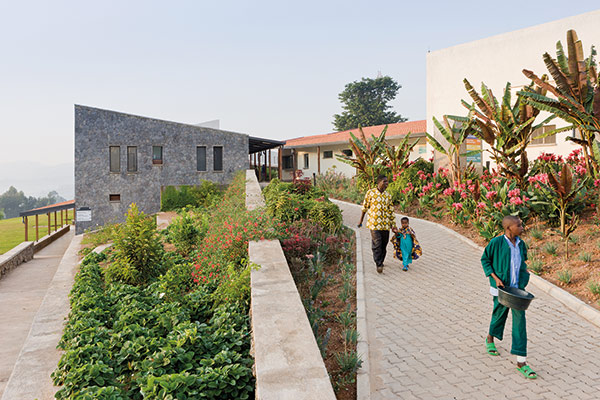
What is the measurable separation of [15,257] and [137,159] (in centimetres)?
1086

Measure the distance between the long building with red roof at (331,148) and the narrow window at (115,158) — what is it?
12.1 meters

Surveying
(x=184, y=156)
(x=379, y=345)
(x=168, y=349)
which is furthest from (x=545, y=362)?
(x=184, y=156)

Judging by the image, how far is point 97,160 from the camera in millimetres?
25312

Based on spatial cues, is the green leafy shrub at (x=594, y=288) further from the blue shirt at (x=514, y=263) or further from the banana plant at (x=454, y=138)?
the banana plant at (x=454, y=138)

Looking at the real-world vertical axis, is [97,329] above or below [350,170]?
below

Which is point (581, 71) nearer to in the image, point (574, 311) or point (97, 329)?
point (574, 311)

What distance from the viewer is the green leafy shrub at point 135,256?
773 centimetres

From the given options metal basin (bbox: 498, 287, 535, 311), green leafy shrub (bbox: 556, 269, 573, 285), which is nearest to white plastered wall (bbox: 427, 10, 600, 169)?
green leafy shrub (bbox: 556, 269, 573, 285)

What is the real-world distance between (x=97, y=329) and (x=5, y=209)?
135112 mm

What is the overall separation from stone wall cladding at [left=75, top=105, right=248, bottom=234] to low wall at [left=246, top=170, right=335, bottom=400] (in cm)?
2154

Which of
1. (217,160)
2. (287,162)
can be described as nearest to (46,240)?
(217,160)

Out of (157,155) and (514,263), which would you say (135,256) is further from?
(157,155)

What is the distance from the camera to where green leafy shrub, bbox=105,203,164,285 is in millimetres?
7734

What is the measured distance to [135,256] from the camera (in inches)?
316
